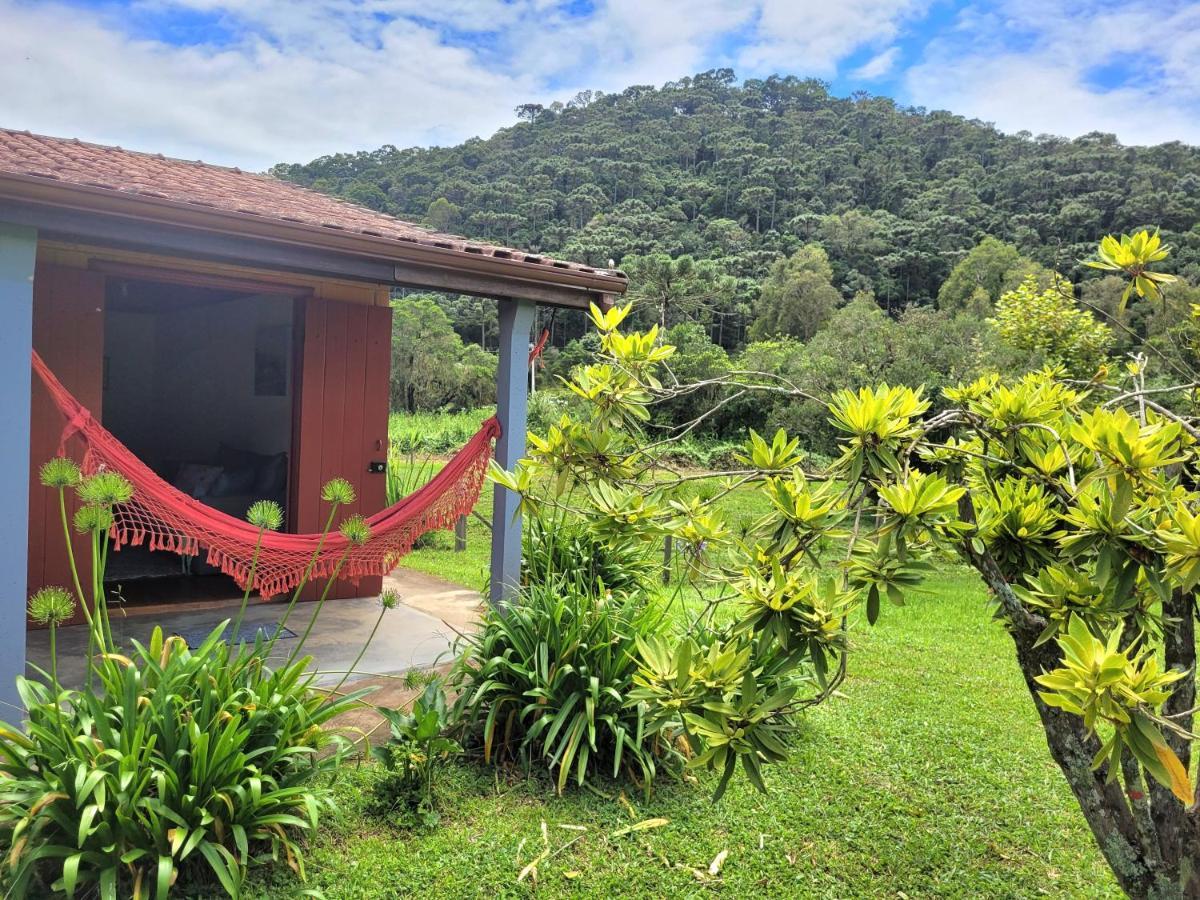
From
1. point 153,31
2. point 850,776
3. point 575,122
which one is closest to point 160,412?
point 850,776

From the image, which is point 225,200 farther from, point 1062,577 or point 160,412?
point 160,412

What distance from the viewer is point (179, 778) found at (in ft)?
6.38

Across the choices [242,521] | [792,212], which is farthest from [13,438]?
[792,212]

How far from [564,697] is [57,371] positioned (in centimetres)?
286

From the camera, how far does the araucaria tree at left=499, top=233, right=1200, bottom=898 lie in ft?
3.84

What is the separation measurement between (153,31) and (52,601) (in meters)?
12.4

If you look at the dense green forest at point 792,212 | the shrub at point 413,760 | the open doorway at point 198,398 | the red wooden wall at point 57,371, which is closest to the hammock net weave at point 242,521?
the shrub at point 413,760

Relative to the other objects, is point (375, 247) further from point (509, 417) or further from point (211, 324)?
point (211, 324)

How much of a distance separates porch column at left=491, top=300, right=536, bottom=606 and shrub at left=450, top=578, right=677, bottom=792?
0.66 metres

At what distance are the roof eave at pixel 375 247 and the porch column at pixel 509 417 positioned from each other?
0.39 ft

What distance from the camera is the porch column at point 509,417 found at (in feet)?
11.7

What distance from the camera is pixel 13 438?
7.89ft

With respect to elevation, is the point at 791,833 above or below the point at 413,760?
below

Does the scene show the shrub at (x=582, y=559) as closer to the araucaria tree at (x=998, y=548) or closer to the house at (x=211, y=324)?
the house at (x=211, y=324)
